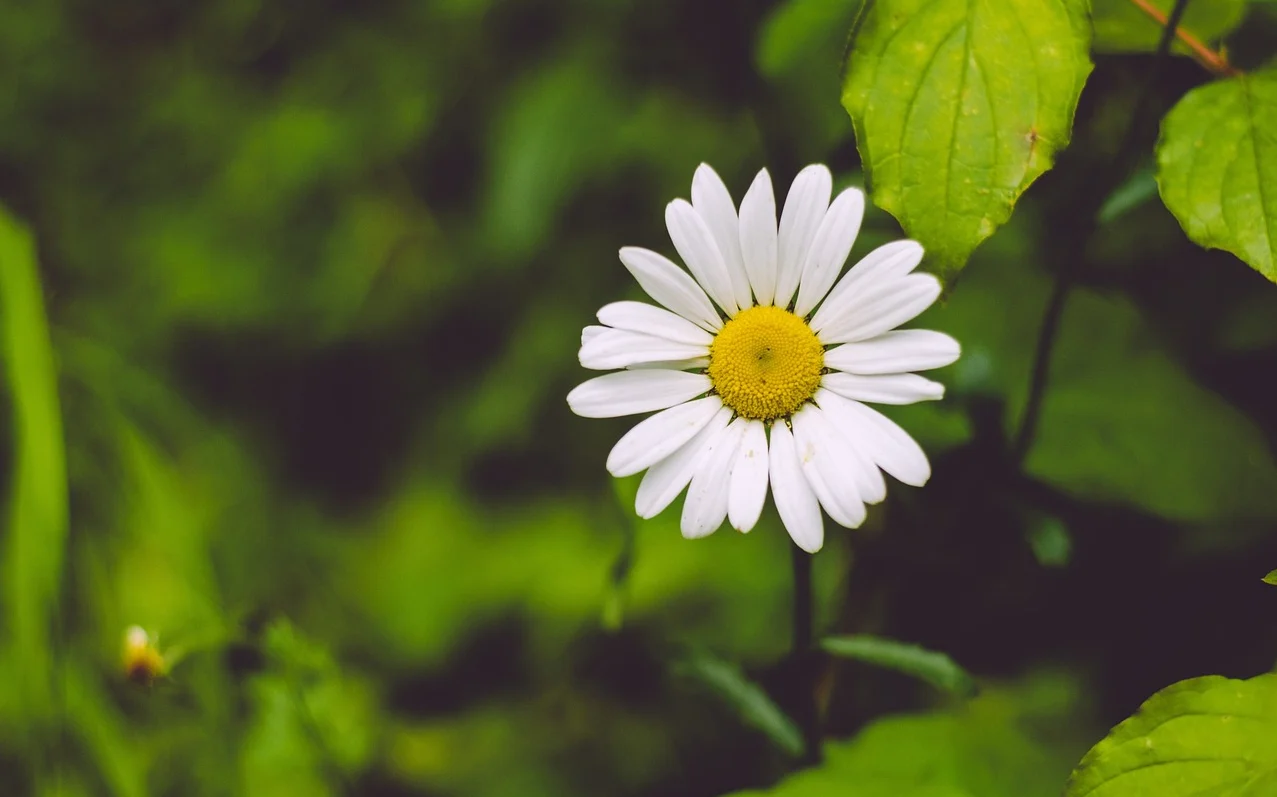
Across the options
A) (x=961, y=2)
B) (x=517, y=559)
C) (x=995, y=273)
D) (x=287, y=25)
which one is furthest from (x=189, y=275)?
(x=961, y=2)

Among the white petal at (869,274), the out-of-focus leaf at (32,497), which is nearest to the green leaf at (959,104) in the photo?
the white petal at (869,274)

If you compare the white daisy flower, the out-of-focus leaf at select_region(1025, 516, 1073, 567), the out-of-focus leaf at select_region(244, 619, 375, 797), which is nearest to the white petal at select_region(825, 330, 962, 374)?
the white daisy flower

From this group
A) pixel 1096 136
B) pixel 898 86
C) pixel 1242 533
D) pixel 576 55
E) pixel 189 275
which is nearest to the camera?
pixel 898 86

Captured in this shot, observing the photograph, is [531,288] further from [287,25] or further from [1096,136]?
[1096,136]

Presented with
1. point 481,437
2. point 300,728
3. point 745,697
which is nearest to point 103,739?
point 300,728

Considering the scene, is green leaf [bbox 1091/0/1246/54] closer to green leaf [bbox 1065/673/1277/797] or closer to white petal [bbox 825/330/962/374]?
white petal [bbox 825/330/962/374]

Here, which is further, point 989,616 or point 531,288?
point 531,288

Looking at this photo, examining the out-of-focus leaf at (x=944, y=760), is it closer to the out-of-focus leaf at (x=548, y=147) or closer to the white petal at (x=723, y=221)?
the white petal at (x=723, y=221)
